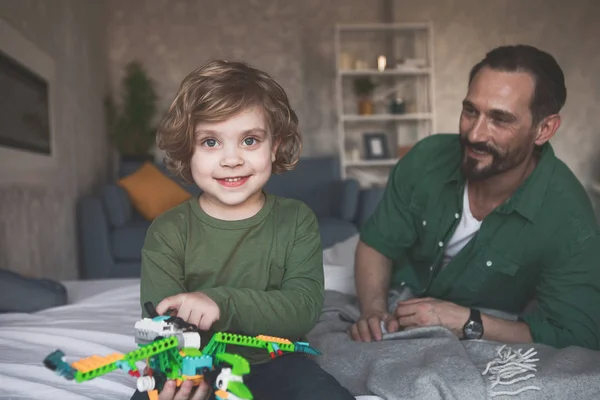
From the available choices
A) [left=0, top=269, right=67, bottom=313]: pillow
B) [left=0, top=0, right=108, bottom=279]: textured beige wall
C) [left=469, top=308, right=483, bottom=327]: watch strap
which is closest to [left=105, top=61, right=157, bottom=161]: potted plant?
[left=0, top=0, right=108, bottom=279]: textured beige wall

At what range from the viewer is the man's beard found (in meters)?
1.73

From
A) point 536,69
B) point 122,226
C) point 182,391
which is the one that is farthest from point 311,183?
point 182,391

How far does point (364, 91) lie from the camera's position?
6.27m

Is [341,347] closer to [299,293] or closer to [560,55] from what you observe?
[299,293]

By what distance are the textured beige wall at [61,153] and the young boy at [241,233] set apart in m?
2.10

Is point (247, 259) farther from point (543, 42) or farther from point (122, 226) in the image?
point (543, 42)

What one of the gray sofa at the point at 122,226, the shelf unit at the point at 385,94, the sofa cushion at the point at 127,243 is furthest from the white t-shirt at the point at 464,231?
the shelf unit at the point at 385,94

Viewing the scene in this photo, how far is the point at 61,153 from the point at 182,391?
3.67m

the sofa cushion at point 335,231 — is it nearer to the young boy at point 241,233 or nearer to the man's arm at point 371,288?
the man's arm at point 371,288

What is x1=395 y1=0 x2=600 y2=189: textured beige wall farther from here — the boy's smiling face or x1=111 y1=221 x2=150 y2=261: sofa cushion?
the boy's smiling face

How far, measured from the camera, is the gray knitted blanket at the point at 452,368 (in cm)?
118

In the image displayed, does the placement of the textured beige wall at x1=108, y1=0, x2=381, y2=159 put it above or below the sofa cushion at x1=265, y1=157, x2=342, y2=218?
above

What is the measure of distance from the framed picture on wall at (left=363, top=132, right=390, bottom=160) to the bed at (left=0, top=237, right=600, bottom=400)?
4.71 meters

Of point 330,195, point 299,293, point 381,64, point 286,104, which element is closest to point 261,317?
point 299,293
